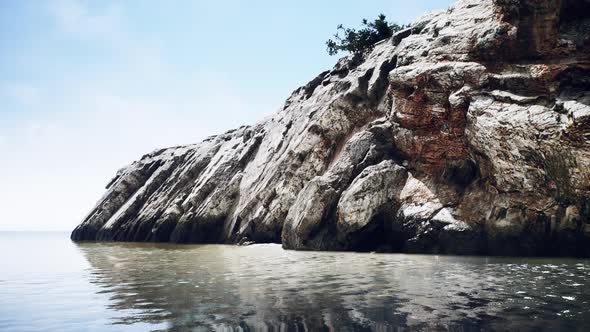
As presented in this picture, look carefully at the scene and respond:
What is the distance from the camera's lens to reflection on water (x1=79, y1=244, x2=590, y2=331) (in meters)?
8.49

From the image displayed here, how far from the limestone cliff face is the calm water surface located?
6562mm

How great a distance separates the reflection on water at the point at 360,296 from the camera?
849 cm

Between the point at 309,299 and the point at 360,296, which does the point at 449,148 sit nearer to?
the point at 360,296

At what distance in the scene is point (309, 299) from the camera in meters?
11.1

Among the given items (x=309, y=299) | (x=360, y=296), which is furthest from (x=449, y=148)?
(x=309, y=299)

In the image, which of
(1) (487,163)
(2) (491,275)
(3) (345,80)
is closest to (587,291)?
(2) (491,275)

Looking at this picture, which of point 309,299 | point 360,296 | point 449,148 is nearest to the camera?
point 309,299

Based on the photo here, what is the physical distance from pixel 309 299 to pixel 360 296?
4.58 feet

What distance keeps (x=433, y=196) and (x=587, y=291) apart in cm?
1689

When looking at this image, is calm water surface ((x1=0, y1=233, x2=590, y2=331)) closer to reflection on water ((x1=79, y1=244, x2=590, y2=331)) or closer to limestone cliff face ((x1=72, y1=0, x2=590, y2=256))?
reflection on water ((x1=79, y1=244, x2=590, y2=331))

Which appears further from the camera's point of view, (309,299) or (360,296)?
(360,296)

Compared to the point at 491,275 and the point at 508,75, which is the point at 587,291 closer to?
the point at 491,275

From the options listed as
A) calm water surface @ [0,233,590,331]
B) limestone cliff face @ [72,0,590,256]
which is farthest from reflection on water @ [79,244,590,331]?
limestone cliff face @ [72,0,590,256]

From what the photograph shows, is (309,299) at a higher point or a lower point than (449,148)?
lower
